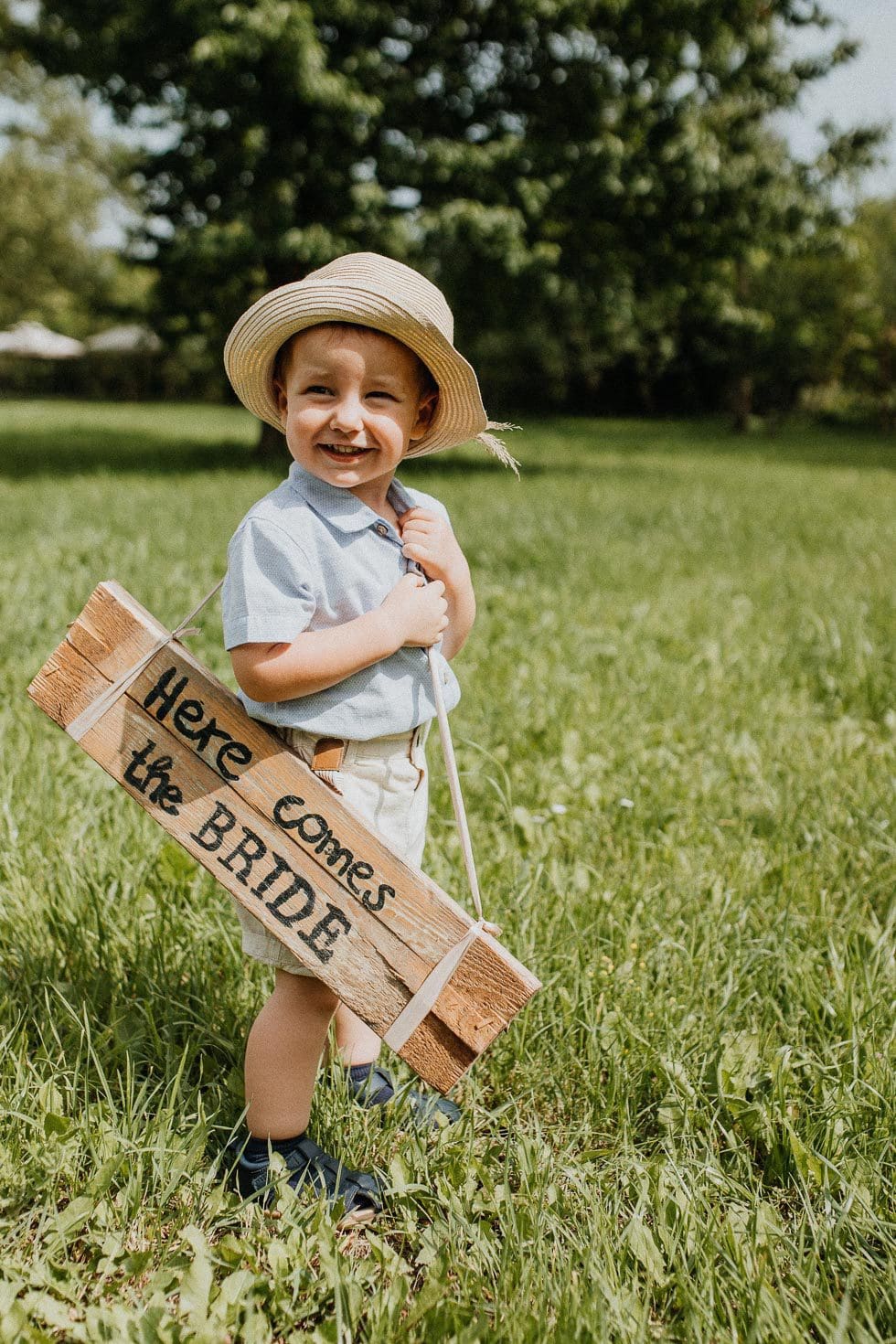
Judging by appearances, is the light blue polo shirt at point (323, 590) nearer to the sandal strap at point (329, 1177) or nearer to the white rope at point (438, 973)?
the white rope at point (438, 973)

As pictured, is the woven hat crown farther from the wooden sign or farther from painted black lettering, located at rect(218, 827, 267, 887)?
painted black lettering, located at rect(218, 827, 267, 887)

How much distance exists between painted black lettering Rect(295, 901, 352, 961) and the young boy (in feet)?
0.33

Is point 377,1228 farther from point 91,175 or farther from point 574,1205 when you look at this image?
point 91,175

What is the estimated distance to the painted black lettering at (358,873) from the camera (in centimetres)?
161

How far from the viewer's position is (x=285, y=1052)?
172 cm

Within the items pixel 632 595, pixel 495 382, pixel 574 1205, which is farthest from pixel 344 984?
pixel 495 382

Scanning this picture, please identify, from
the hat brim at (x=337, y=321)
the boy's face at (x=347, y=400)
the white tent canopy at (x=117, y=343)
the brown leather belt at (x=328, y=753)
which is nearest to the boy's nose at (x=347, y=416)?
the boy's face at (x=347, y=400)

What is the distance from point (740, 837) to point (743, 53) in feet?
48.9

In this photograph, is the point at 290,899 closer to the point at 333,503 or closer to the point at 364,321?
the point at 333,503

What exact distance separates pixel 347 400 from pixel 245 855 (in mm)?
718

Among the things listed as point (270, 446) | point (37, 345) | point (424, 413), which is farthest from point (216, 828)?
point (37, 345)

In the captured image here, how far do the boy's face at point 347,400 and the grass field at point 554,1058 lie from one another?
1.10m

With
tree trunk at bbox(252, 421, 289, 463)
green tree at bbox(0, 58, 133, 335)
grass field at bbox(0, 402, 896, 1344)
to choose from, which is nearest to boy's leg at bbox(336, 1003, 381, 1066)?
grass field at bbox(0, 402, 896, 1344)

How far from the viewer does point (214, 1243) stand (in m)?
1.64
